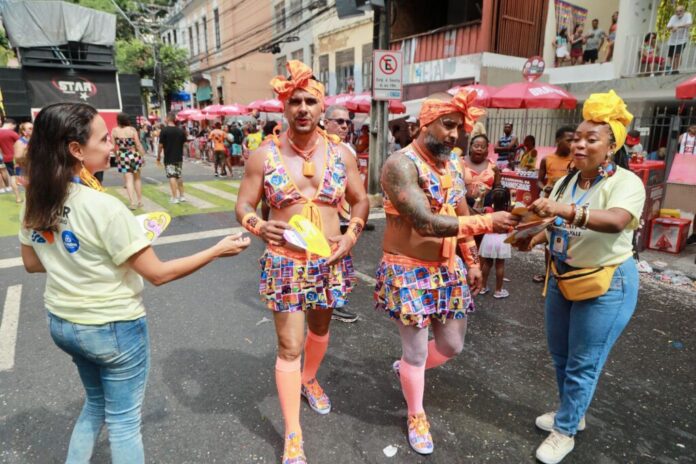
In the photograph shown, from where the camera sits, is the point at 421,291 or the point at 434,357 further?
the point at 434,357

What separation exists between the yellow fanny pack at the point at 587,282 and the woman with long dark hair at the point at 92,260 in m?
1.61

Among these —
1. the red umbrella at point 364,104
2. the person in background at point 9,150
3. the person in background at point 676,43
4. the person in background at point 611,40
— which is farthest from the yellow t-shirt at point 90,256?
the person in background at point 611,40

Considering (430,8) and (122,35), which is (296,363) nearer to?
(430,8)

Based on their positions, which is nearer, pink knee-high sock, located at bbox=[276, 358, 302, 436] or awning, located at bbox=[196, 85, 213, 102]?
pink knee-high sock, located at bbox=[276, 358, 302, 436]

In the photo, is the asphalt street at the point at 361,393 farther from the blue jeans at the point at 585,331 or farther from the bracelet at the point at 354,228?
the bracelet at the point at 354,228

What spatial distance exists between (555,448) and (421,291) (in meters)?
1.13

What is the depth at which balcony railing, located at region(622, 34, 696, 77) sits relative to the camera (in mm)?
10938

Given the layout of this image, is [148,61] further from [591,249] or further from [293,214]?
[591,249]

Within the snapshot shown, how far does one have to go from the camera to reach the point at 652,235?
6629 millimetres

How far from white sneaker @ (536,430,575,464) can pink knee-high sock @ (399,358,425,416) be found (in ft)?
2.24

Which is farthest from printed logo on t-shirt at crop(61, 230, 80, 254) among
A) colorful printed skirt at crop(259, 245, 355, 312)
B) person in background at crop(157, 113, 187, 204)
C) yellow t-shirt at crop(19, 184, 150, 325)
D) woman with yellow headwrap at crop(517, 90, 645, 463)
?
person in background at crop(157, 113, 187, 204)

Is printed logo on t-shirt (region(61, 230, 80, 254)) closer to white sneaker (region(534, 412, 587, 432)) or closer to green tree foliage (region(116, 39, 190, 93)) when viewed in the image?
white sneaker (region(534, 412, 587, 432))

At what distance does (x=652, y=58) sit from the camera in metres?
11.4

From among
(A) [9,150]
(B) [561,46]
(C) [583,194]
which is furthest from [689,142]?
(A) [9,150]
